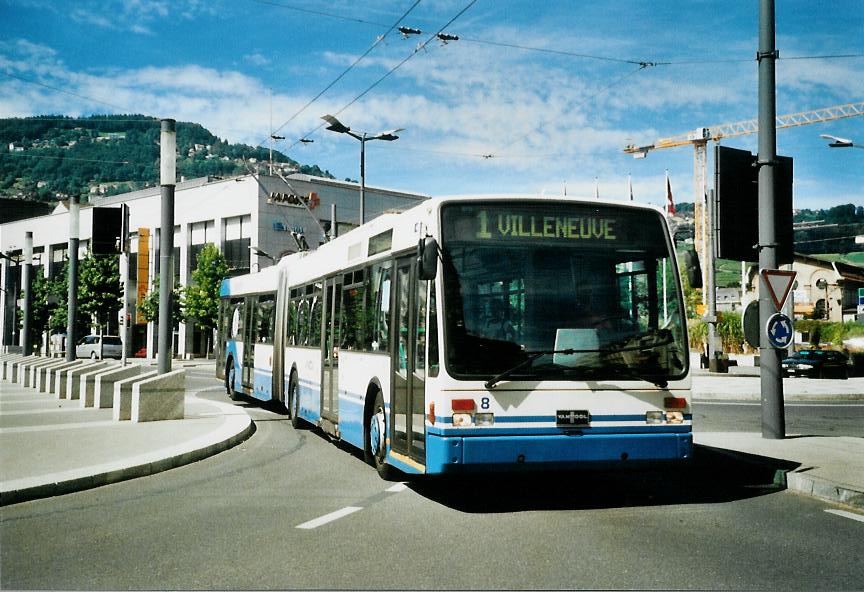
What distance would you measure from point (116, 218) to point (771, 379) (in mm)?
12645

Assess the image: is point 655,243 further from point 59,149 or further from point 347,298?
point 59,149

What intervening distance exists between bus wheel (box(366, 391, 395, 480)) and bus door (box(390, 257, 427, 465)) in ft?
1.42

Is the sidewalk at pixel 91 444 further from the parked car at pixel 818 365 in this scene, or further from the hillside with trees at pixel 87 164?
the hillside with trees at pixel 87 164

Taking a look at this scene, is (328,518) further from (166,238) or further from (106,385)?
(106,385)

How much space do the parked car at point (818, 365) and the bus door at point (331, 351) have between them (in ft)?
98.3

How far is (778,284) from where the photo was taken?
472 inches

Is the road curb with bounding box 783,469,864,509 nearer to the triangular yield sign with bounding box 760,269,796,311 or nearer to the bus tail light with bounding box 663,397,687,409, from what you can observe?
the bus tail light with bounding box 663,397,687,409

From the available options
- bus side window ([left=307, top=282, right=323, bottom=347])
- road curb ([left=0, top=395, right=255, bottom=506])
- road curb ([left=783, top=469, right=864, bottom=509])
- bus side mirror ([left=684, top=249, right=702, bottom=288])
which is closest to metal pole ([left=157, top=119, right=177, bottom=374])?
road curb ([left=0, top=395, right=255, bottom=506])

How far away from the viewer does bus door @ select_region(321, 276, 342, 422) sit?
12.8 metres

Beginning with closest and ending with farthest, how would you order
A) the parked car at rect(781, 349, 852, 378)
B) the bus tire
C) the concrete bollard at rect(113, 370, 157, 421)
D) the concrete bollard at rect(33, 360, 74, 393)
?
the concrete bollard at rect(113, 370, 157, 421) → the bus tire → the concrete bollard at rect(33, 360, 74, 393) → the parked car at rect(781, 349, 852, 378)

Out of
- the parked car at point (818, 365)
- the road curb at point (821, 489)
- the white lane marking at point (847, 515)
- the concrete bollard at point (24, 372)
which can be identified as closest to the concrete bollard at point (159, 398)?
the road curb at point (821, 489)

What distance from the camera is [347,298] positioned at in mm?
12484

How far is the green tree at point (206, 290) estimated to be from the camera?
6303 cm

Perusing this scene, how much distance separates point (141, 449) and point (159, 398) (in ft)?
12.4
